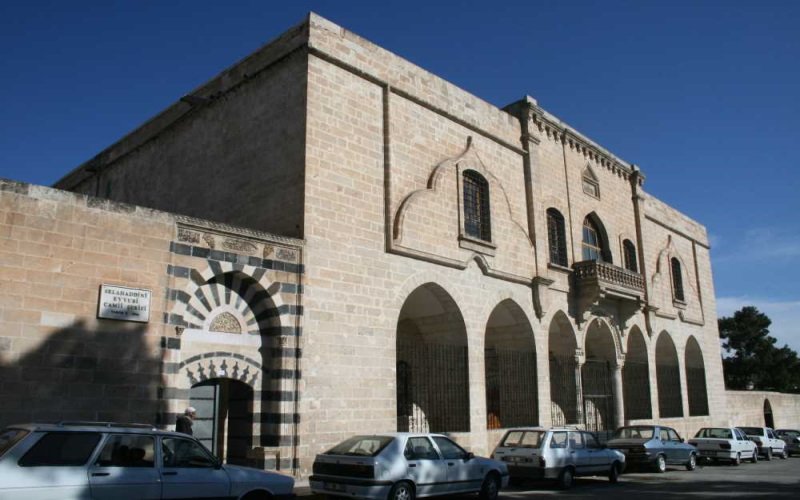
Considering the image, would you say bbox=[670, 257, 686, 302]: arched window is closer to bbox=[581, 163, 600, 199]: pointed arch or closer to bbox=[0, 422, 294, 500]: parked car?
bbox=[581, 163, 600, 199]: pointed arch

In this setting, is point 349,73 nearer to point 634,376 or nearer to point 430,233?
point 430,233

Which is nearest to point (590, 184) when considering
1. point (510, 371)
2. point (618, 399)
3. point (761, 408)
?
point (618, 399)

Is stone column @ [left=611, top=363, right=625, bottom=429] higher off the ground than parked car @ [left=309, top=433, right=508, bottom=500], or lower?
higher

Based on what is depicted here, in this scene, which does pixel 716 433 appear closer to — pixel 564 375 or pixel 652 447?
pixel 652 447

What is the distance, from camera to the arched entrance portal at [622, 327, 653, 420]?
2408 centimetres

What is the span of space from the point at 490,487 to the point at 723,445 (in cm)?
1226

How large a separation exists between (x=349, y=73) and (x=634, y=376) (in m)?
16.3

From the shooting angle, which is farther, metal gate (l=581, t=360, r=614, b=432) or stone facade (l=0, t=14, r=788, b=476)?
metal gate (l=581, t=360, r=614, b=432)

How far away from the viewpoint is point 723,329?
173 feet

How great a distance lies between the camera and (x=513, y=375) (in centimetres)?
1830

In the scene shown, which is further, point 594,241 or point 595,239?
point 595,239

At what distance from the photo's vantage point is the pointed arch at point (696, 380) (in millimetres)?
28500

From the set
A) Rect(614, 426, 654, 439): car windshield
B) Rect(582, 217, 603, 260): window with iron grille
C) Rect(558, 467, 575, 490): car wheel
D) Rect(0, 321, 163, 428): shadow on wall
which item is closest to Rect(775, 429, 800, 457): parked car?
Rect(582, 217, 603, 260): window with iron grille

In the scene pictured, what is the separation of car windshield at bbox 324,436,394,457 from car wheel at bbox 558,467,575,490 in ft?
16.1
